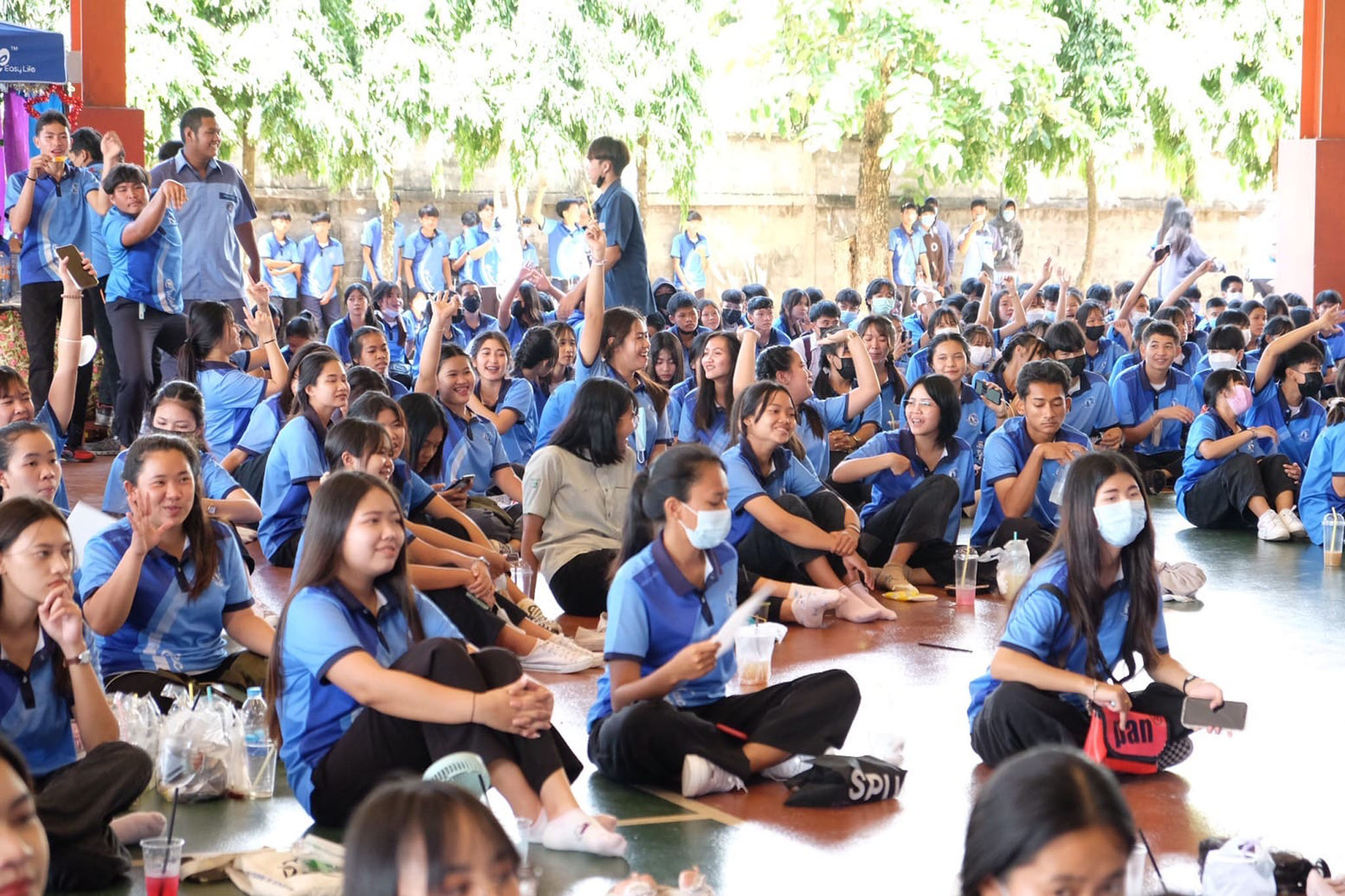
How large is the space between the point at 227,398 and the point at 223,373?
139mm

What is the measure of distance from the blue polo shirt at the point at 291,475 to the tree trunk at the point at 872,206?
43.8 feet

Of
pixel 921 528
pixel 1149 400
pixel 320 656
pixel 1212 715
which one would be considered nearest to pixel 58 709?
pixel 320 656

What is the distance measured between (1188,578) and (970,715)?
2.53 meters

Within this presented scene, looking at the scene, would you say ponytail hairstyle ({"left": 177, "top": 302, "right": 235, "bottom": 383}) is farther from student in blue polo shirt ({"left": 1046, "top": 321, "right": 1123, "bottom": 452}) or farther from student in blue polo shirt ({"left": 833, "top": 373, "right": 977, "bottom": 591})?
student in blue polo shirt ({"left": 1046, "top": 321, "right": 1123, "bottom": 452})

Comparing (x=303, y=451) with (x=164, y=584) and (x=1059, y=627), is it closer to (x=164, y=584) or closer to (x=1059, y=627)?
(x=164, y=584)

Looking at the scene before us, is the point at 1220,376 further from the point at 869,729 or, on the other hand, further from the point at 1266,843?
the point at 1266,843

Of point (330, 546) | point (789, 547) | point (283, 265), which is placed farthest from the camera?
point (283, 265)

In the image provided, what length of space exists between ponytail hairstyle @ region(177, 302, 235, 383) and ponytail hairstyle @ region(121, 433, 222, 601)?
3360mm

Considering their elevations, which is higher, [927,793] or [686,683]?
[686,683]

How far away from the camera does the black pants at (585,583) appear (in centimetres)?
663

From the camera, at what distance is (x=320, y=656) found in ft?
13.0

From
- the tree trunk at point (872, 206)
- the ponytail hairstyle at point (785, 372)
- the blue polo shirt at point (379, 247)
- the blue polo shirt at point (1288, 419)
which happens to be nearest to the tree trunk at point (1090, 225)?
the tree trunk at point (872, 206)

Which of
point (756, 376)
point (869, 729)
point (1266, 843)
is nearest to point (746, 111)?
point (756, 376)

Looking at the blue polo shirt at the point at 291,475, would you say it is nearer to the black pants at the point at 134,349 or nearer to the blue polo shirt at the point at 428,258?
the black pants at the point at 134,349
